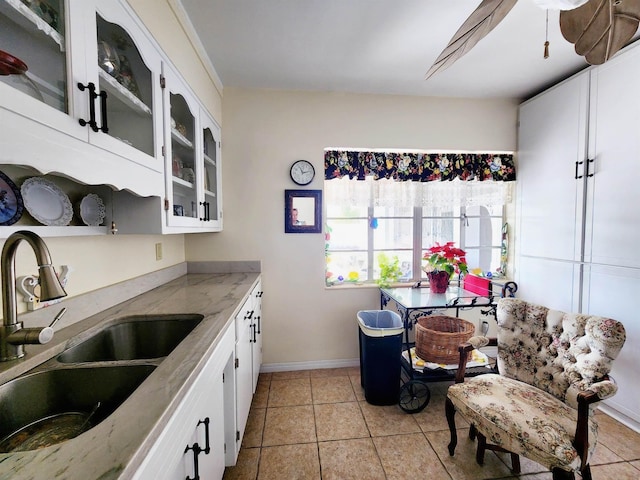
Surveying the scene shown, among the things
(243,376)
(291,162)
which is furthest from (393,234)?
(243,376)

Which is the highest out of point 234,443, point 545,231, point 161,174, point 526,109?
point 526,109

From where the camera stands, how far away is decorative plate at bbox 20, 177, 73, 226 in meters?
0.96

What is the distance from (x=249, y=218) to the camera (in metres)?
2.46

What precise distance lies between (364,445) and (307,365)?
0.99 meters

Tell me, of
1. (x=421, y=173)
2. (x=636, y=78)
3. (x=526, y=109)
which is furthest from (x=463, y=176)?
(x=636, y=78)

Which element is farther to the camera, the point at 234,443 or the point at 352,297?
the point at 352,297

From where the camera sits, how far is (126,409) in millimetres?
631

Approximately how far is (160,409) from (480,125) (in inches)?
127

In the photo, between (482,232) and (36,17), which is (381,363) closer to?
(482,232)

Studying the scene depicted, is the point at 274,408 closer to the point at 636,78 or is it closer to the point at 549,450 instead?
the point at 549,450

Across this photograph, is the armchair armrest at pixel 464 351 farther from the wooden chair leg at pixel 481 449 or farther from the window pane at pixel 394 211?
the window pane at pixel 394 211

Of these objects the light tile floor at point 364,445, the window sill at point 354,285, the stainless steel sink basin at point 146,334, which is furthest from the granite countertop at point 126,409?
the window sill at point 354,285

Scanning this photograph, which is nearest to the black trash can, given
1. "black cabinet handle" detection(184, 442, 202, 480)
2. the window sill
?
the window sill

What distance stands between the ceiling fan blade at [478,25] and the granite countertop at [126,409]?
5.43ft
